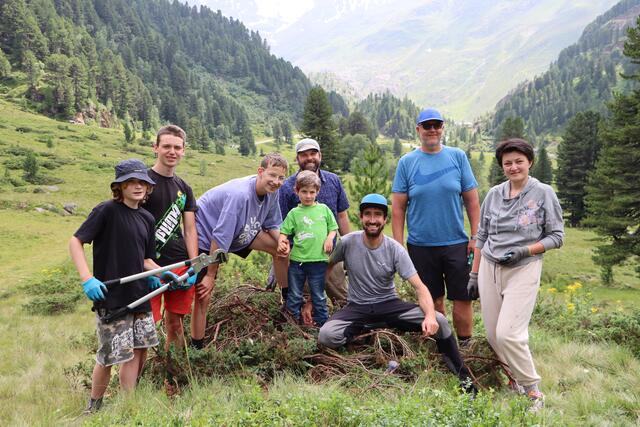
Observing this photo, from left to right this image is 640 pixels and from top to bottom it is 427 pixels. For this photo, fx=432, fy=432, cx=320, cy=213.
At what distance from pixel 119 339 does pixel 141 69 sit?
151m

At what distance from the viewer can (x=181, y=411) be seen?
136 inches

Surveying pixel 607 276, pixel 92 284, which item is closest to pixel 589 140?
pixel 607 276

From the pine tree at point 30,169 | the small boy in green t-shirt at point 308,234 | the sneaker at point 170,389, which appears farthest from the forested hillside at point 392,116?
the sneaker at point 170,389

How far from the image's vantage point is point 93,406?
3.78 metres

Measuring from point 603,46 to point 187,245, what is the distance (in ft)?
729

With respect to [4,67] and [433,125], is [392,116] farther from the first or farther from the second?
[433,125]

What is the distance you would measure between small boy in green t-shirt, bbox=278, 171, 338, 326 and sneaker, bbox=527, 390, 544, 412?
2.32m

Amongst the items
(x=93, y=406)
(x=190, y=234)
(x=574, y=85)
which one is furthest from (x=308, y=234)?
(x=574, y=85)

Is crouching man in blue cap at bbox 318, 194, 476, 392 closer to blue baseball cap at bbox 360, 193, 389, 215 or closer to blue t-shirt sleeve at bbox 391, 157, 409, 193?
blue baseball cap at bbox 360, 193, 389, 215

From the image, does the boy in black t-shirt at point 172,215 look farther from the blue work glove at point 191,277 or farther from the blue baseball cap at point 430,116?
the blue baseball cap at point 430,116

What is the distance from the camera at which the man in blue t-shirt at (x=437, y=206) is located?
4.71m

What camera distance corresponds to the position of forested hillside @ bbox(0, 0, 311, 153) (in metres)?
89.4

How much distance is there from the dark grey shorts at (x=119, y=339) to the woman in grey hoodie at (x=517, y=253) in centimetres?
326

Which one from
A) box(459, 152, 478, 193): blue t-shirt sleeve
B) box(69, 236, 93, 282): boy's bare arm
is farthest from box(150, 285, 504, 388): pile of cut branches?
box(459, 152, 478, 193): blue t-shirt sleeve
